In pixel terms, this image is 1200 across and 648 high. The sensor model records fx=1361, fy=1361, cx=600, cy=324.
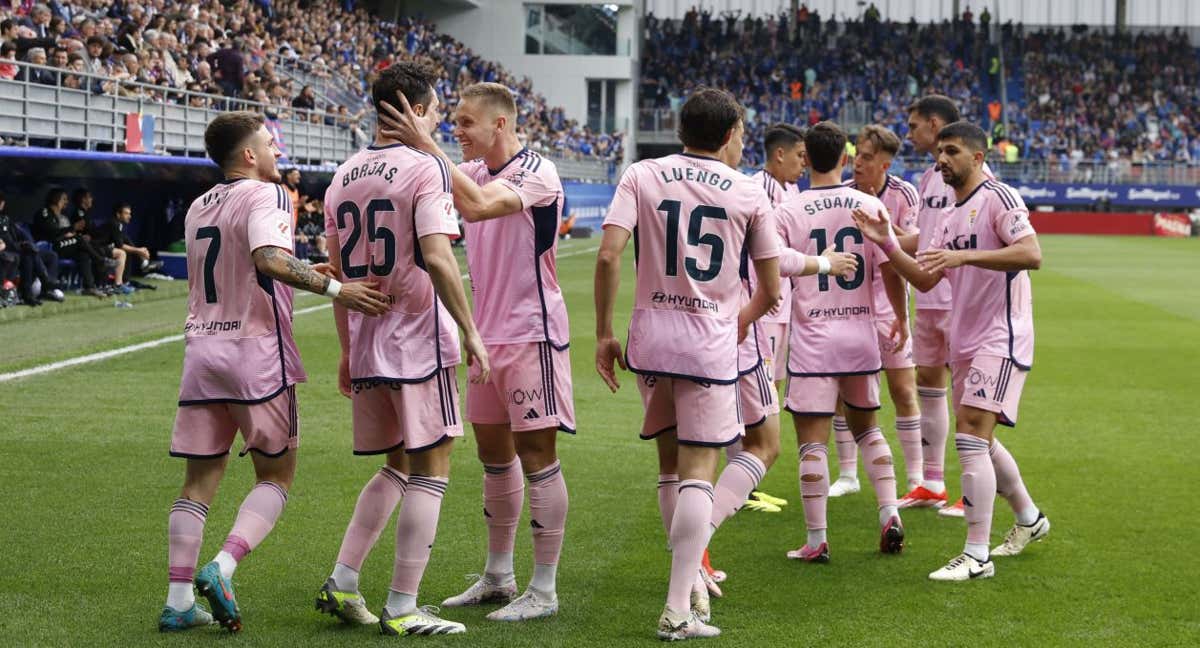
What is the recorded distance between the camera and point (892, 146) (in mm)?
7391

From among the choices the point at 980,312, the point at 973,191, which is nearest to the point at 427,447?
the point at 980,312

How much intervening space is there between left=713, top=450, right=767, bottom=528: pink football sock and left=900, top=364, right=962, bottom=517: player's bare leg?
7.75 ft

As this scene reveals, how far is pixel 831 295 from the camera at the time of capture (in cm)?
686

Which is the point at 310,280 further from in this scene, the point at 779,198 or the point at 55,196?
the point at 55,196

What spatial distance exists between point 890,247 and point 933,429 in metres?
1.87

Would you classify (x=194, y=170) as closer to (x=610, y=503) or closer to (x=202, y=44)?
(x=202, y=44)

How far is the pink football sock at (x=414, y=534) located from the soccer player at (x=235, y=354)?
579 mm

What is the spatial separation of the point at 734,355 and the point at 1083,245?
43.2m

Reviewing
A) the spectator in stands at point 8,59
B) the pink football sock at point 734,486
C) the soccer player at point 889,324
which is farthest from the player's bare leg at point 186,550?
the spectator in stands at point 8,59

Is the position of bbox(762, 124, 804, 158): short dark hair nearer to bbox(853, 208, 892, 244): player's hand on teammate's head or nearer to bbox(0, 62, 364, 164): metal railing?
bbox(853, 208, 892, 244): player's hand on teammate's head

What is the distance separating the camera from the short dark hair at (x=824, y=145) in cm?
659

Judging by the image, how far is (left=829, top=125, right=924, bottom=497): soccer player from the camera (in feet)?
24.2

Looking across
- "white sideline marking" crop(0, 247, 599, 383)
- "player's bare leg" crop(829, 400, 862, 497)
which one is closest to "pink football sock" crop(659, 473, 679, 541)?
"player's bare leg" crop(829, 400, 862, 497)

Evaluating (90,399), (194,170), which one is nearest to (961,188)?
(90,399)
